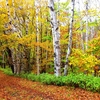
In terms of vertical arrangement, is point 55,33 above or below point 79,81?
above

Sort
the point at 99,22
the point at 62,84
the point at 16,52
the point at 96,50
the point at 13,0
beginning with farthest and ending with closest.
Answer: the point at 99,22 < the point at 13,0 < the point at 16,52 < the point at 96,50 < the point at 62,84

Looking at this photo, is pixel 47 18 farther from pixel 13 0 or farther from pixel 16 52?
pixel 16 52

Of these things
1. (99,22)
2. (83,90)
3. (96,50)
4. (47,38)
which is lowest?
(83,90)

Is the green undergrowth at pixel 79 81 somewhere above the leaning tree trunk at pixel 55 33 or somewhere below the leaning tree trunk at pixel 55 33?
below

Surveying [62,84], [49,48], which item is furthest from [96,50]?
[49,48]

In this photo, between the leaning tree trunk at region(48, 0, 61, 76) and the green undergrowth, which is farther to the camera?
the leaning tree trunk at region(48, 0, 61, 76)

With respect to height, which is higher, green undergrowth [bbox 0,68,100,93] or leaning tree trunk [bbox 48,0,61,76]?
leaning tree trunk [bbox 48,0,61,76]

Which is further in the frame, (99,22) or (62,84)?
(99,22)

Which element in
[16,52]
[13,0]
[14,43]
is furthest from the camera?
[13,0]

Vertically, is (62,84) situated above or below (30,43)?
below

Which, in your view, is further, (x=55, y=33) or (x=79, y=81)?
(x=55, y=33)

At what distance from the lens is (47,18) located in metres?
28.0

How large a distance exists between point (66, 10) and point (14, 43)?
9942 millimetres

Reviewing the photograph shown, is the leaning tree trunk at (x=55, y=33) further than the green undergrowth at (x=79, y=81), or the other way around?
the leaning tree trunk at (x=55, y=33)
